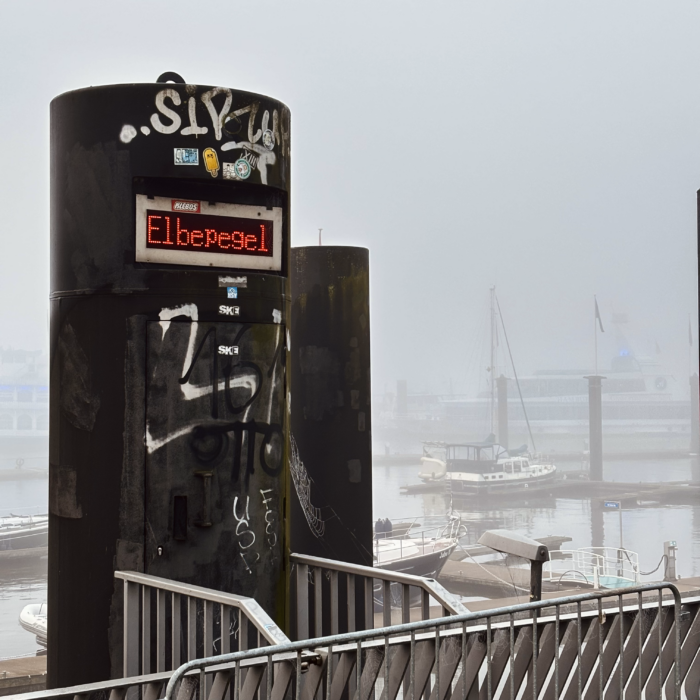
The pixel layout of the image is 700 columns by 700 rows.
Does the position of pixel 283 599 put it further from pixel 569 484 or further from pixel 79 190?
pixel 569 484

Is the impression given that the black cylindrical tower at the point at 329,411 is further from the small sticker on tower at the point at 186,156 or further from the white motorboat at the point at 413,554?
the white motorboat at the point at 413,554

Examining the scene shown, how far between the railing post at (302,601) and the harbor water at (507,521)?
39.7 m

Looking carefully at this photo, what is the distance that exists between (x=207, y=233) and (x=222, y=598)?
2539mm

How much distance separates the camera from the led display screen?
6457mm

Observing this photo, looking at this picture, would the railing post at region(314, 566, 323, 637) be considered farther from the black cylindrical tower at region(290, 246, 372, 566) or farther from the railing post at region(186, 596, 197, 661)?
the black cylindrical tower at region(290, 246, 372, 566)

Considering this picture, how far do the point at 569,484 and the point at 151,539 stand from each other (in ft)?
379

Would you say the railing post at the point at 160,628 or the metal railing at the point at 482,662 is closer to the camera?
the metal railing at the point at 482,662

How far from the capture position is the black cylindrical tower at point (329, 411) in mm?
11648

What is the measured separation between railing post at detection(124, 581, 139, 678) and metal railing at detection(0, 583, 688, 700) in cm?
116

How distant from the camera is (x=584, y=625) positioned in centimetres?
571

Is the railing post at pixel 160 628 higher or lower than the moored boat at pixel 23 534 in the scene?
higher

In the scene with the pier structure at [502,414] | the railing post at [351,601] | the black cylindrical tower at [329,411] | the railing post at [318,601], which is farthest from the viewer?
the pier structure at [502,414]

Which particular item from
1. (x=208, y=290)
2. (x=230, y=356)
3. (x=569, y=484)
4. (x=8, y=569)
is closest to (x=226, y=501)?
(x=230, y=356)

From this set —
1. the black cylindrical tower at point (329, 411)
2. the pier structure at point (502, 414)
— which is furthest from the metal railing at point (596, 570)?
the pier structure at point (502, 414)
